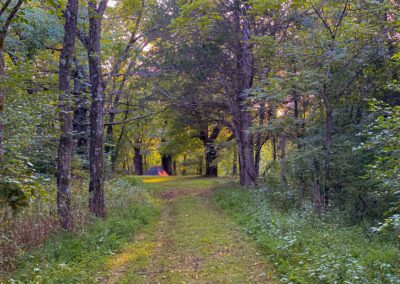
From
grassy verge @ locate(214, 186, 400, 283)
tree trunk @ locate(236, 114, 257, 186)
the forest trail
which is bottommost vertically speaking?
the forest trail

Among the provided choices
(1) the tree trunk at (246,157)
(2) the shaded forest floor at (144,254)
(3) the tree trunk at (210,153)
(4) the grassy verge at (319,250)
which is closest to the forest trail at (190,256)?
(2) the shaded forest floor at (144,254)

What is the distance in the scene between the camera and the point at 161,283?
572 cm

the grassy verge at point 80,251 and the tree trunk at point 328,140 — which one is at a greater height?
the tree trunk at point 328,140

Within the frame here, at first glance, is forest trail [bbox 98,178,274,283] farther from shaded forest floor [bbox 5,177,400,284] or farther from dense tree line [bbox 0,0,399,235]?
dense tree line [bbox 0,0,399,235]

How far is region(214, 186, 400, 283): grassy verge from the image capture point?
5164 mm

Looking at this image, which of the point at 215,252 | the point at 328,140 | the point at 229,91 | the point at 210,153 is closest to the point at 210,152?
the point at 210,153

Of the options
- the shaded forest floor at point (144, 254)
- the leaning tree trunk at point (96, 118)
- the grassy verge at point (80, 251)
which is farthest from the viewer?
the leaning tree trunk at point (96, 118)

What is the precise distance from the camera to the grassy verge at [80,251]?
5431 mm

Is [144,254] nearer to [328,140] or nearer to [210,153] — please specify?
[328,140]

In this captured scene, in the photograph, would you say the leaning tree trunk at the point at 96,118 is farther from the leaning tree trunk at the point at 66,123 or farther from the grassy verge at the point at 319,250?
the grassy verge at the point at 319,250

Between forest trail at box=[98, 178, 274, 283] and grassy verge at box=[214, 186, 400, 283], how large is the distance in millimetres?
354

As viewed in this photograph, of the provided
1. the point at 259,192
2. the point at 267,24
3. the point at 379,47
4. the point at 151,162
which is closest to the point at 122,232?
the point at 259,192

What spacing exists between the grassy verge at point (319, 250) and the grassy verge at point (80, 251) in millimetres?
2964

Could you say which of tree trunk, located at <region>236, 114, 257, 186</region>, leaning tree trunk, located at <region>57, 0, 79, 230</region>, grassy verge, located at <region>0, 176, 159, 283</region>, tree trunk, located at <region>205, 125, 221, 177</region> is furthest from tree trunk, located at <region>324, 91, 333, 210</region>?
Answer: tree trunk, located at <region>205, 125, 221, 177</region>
